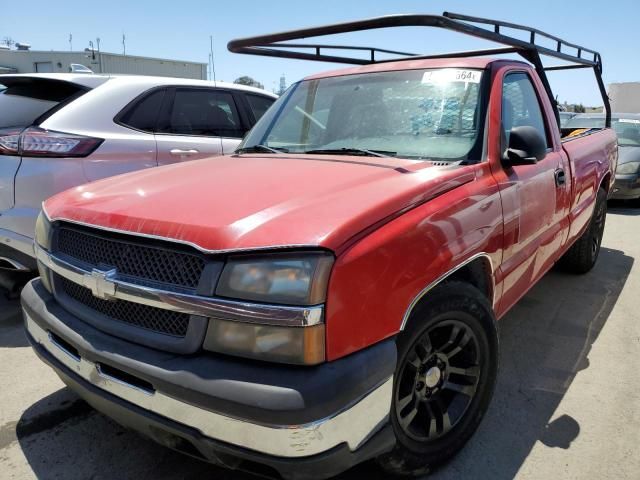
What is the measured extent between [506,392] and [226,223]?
2.01 meters

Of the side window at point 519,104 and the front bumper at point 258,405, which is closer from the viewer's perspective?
the front bumper at point 258,405

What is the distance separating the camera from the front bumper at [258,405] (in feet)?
5.08

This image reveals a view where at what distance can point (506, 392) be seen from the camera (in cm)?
291

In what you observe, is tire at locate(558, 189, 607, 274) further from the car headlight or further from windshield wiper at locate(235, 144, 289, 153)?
the car headlight

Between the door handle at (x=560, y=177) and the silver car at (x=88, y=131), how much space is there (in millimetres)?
2859

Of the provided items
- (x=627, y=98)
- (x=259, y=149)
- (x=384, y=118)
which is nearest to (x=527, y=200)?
(x=384, y=118)

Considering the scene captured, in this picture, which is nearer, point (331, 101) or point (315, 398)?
point (315, 398)

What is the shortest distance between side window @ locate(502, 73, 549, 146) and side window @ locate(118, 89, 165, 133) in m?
2.88

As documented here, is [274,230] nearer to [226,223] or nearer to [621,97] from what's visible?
[226,223]

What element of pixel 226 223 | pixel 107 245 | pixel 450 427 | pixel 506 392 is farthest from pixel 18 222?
pixel 506 392

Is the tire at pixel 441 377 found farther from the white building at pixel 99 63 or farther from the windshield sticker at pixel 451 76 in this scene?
the white building at pixel 99 63

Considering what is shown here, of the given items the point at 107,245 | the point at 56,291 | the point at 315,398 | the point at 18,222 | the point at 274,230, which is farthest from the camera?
the point at 18,222

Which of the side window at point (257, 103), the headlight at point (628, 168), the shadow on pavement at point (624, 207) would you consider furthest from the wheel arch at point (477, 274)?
the headlight at point (628, 168)

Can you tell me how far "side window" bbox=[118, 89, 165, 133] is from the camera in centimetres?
423
